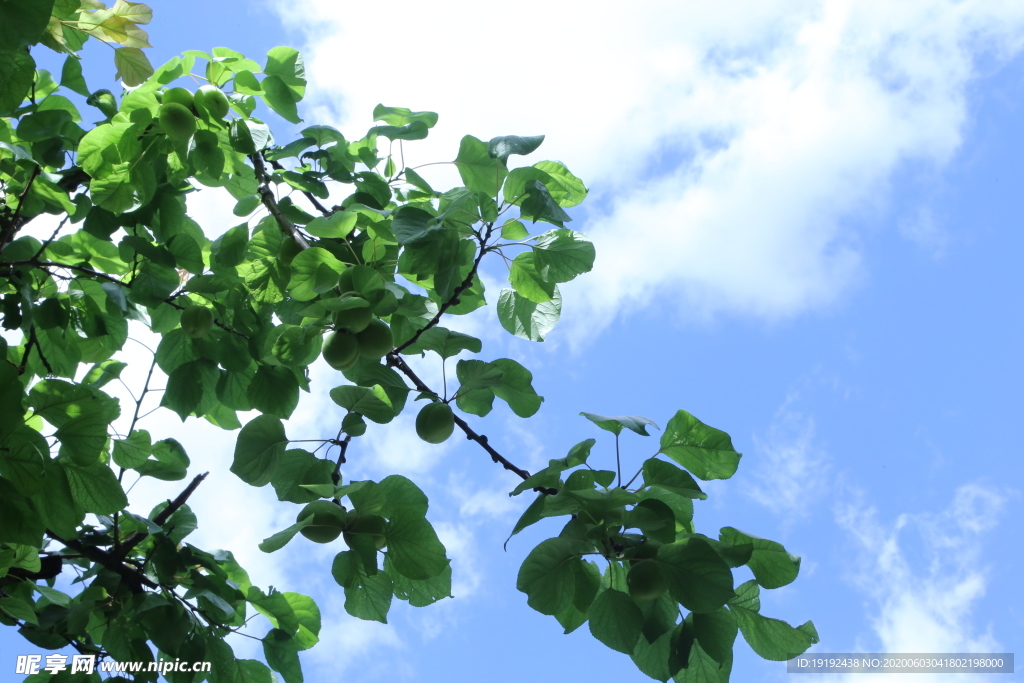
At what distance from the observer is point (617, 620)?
1.12m

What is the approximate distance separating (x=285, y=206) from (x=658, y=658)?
128 centimetres

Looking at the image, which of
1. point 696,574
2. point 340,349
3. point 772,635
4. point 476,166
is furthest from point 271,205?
point 772,635

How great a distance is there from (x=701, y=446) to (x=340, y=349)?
26.0 inches

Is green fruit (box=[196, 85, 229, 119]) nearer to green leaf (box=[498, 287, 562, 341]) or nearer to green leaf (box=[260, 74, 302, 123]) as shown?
green leaf (box=[260, 74, 302, 123])

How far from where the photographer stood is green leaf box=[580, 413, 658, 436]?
1163 millimetres

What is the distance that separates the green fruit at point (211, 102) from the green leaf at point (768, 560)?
1436 mm

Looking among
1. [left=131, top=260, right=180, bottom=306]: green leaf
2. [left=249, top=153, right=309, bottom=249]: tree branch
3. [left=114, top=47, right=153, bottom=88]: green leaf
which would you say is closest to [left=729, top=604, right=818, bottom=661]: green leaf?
[left=249, top=153, right=309, bottom=249]: tree branch

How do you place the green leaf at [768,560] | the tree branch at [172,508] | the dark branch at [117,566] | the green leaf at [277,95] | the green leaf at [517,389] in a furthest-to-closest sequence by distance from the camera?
1. the green leaf at [277,95]
2. the tree branch at [172,508]
3. the dark branch at [117,566]
4. the green leaf at [517,389]
5. the green leaf at [768,560]

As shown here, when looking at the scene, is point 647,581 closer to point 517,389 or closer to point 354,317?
point 517,389

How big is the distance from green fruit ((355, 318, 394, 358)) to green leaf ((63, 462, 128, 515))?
50 centimetres

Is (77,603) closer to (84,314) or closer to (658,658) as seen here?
(84,314)

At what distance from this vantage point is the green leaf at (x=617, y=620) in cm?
111

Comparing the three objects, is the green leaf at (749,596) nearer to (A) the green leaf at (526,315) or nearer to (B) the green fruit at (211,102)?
(A) the green leaf at (526,315)

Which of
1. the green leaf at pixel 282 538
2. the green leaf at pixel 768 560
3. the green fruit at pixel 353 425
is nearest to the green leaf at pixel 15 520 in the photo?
the green leaf at pixel 282 538
